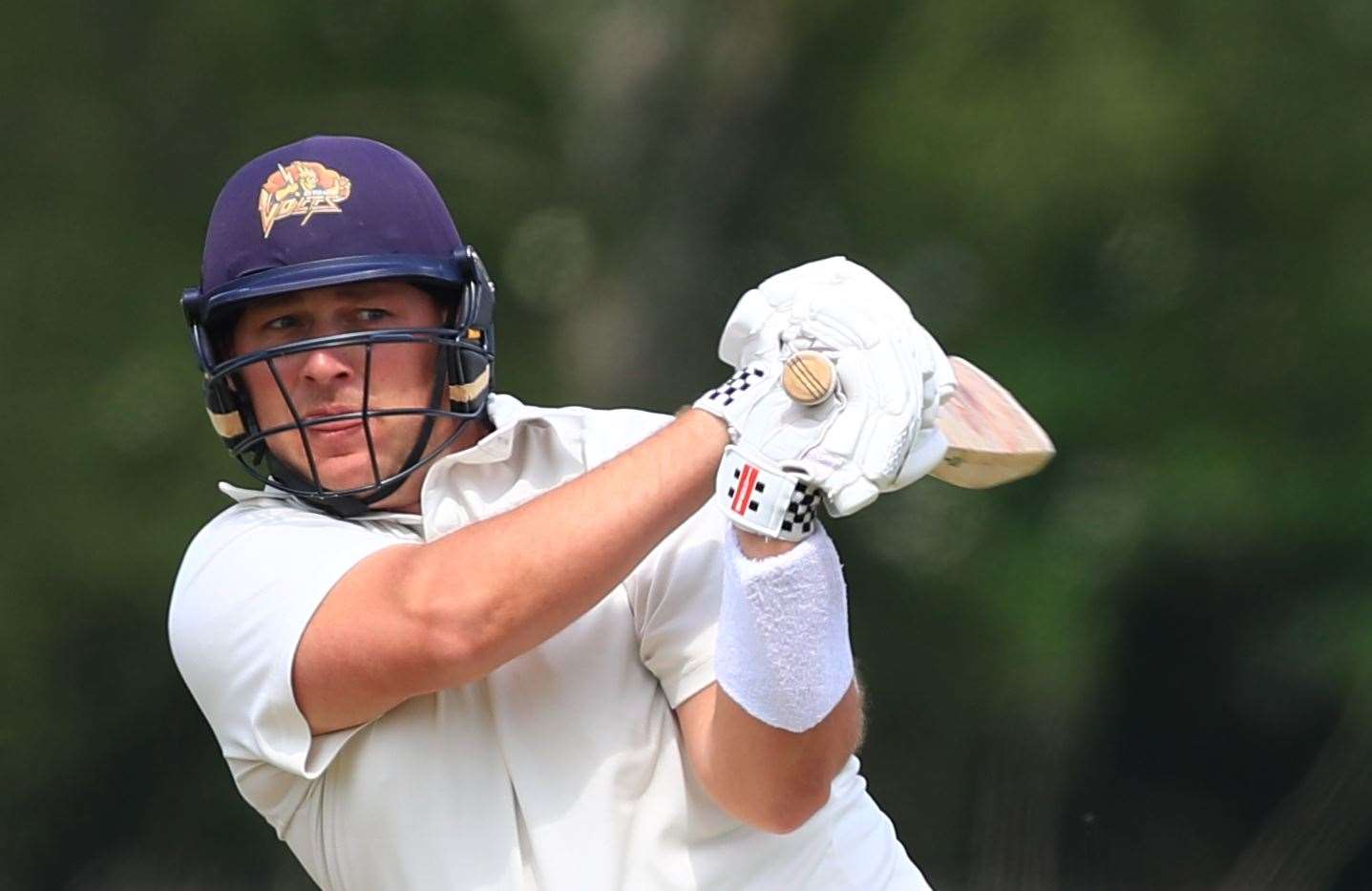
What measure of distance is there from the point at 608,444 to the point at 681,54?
245 cm

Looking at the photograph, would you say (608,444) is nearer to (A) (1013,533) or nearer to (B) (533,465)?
(B) (533,465)

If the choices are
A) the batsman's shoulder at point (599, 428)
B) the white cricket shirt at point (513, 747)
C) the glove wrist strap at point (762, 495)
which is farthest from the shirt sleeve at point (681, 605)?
the glove wrist strap at point (762, 495)

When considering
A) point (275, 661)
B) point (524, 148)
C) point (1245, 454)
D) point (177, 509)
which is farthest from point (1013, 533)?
point (275, 661)

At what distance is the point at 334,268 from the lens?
6.28 ft

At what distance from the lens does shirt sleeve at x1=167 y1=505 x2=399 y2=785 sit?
180cm

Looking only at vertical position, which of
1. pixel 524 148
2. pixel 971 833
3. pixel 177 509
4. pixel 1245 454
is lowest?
pixel 971 833

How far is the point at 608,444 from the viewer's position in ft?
6.41

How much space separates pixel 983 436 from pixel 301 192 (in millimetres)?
718

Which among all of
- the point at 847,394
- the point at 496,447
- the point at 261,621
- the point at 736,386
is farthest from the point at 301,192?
the point at 847,394

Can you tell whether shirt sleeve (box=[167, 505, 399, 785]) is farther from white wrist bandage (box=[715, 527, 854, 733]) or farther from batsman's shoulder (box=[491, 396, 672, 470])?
white wrist bandage (box=[715, 527, 854, 733])

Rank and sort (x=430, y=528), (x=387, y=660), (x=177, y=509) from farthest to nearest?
1. (x=177, y=509)
2. (x=430, y=528)
3. (x=387, y=660)

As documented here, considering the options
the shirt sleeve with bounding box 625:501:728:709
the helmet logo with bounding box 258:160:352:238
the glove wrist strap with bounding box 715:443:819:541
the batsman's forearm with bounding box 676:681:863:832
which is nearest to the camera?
the glove wrist strap with bounding box 715:443:819:541

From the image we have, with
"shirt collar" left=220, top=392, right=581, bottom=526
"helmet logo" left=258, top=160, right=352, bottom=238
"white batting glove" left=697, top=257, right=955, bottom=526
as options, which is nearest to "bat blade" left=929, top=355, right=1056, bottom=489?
"white batting glove" left=697, top=257, right=955, bottom=526

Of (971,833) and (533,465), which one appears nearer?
(533,465)
